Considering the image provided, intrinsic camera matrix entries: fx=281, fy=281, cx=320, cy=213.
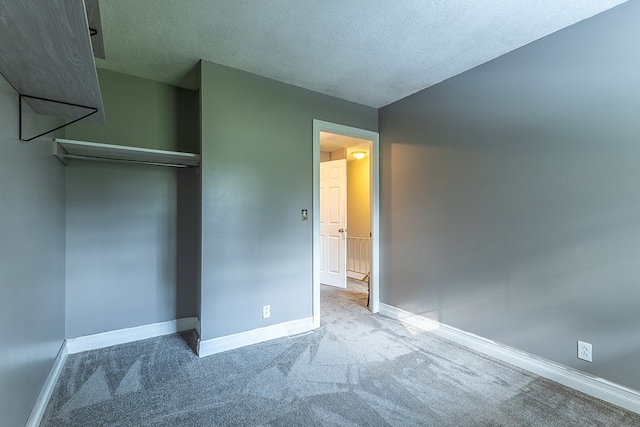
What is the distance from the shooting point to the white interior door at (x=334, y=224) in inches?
188

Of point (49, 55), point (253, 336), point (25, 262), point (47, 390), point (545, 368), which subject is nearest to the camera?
point (49, 55)

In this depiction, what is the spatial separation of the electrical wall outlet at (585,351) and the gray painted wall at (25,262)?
10.8 feet

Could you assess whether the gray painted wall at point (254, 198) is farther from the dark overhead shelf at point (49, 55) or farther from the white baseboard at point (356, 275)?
the white baseboard at point (356, 275)

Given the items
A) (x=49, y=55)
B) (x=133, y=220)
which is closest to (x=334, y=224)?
(x=133, y=220)

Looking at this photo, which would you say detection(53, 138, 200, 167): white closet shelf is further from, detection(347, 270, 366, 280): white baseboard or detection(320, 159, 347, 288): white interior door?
detection(347, 270, 366, 280): white baseboard

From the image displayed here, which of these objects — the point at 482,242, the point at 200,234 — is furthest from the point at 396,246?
the point at 200,234

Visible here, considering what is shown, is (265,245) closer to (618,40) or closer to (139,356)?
(139,356)

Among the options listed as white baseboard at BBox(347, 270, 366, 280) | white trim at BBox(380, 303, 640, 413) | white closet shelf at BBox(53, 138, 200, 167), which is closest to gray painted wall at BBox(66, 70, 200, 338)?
white closet shelf at BBox(53, 138, 200, 167)

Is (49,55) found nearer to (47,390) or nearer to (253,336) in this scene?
(47,390)

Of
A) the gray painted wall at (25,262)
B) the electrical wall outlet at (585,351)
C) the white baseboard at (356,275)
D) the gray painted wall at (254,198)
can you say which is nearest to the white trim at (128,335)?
the gray painted wall at (25,262)

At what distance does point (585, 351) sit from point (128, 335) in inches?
150

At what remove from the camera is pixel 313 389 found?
1.99 meters

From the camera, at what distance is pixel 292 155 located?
302 cm

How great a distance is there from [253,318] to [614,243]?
287cm
